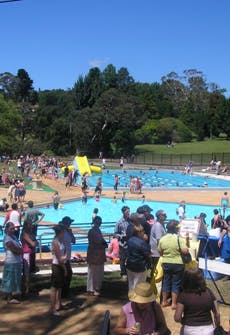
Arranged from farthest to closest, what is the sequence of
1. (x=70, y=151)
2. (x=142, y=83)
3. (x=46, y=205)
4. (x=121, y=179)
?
(x=142, y=83) → (x=70, y=151) → (x=121, y=179) → (x=46, y=205)

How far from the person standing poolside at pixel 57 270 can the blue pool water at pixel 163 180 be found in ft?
108

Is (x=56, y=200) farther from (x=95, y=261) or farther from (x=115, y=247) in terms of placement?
(x=95, y=261)

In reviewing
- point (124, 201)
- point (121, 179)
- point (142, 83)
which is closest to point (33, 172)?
point (121, 179)

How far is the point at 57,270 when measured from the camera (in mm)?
7891

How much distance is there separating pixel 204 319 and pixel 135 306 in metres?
0.74

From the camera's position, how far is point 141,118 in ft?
227

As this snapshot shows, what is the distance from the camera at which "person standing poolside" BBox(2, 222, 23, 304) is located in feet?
27.1

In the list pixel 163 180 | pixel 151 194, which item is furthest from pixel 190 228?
pixel 163 180

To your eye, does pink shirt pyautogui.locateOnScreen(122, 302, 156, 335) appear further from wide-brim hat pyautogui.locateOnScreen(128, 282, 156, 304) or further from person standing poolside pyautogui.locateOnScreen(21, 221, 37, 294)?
person standing poolside pyautogui.locateOnScreen(21, 221, 37, 294)

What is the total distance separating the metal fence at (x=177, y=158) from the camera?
66188 mm

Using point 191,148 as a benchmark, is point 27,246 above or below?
below

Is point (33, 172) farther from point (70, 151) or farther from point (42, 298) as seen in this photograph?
point (42, 298)

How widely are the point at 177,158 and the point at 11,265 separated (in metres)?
61.6

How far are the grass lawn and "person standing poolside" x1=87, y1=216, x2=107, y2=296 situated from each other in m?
64.2
